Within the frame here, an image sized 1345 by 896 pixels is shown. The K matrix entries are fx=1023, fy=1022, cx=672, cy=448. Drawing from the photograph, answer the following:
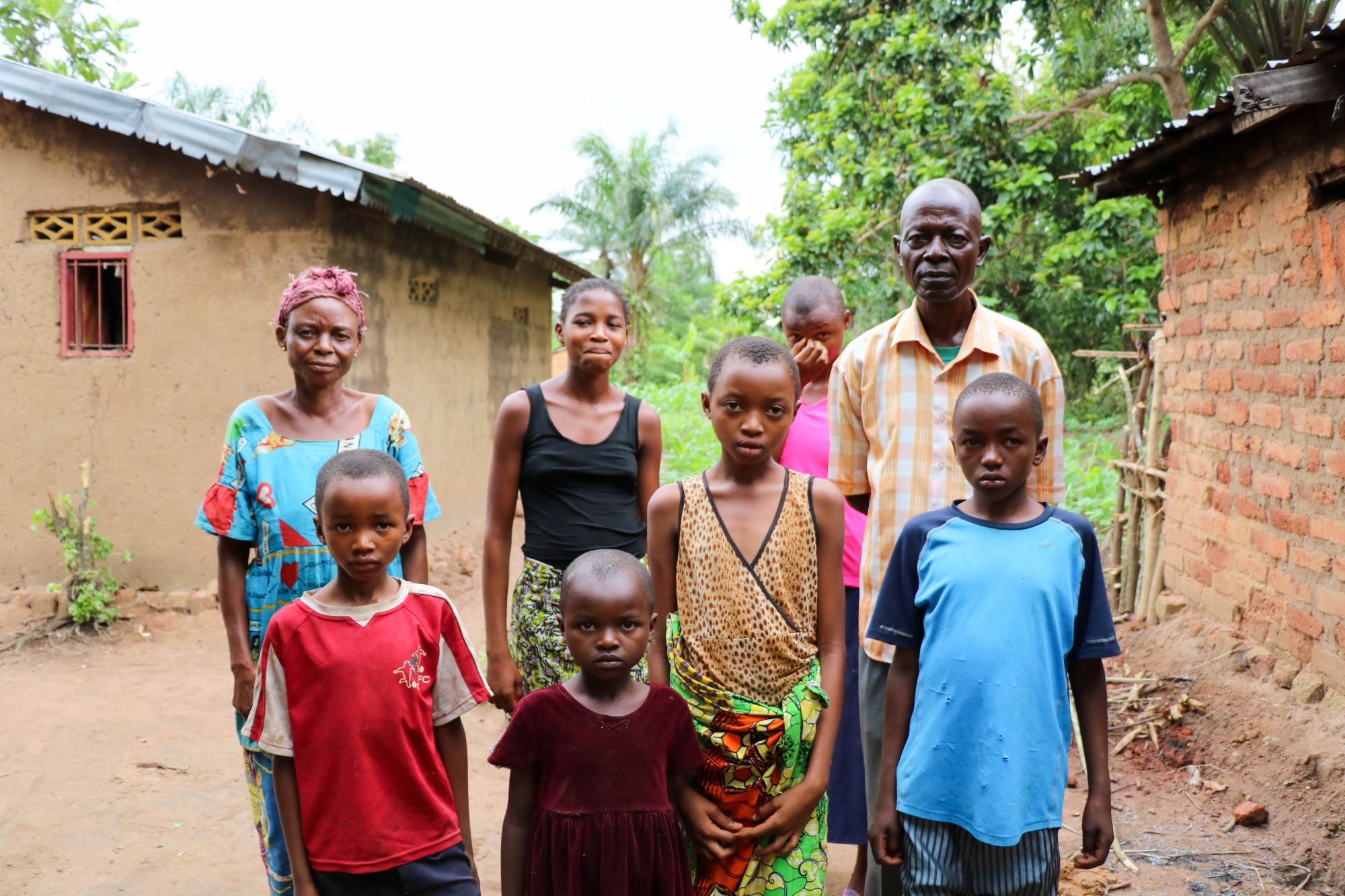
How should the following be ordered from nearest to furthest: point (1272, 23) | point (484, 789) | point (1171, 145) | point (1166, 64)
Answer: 1. point (484, 789)
2. point (1171, 145)
3. point (1272, 23)
4. point (1166, 64)

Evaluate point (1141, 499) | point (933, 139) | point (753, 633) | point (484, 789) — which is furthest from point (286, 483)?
point (933, 139)

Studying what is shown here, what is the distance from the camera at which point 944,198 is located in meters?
2.43

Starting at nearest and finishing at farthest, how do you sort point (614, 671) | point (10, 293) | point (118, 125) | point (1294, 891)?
point (614, 671)
point (1294, 891)
point (118, 125)
point (10, 293)

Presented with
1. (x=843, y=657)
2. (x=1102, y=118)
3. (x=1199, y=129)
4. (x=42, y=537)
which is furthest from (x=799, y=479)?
(x=1102, y=118)

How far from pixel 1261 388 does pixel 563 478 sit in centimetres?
350

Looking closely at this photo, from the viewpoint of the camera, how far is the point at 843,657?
2.13 m

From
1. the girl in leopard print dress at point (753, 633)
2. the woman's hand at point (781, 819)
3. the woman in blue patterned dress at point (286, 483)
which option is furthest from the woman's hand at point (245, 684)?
the woman's hand at point (781, 819)

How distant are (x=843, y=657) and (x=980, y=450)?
20.6 inches

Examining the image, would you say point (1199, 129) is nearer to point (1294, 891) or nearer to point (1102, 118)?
point (1294, 891)

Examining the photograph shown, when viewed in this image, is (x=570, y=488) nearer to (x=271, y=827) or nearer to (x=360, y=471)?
(x=360, y=471)

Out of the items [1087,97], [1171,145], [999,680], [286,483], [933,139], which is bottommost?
[999,680]

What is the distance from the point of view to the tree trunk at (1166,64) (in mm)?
8648

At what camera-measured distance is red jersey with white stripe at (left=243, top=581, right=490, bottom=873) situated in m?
1.94

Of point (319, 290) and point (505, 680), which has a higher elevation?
point (319, 290)
